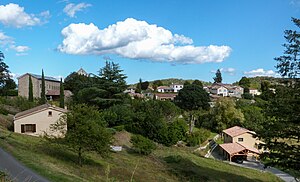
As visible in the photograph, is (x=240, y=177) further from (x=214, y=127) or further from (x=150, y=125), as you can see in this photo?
(x=214, y=127)

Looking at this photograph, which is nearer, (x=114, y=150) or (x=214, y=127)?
(x=114, y=150)

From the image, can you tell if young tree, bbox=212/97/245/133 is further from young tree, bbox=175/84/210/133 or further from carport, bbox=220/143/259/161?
carport, bbox=220/143/259/161

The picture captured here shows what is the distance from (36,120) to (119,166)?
533 inches

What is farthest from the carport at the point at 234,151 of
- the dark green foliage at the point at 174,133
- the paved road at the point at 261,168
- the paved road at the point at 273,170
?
the dark green foliage at the point at 174,133

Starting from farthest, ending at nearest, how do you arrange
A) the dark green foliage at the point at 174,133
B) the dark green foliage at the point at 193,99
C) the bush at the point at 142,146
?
the dark green foliage at the point at 193,99
the dark green foliage at the point at 174,133
the bush at the point at 142,146

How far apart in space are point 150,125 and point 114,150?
9888 mm

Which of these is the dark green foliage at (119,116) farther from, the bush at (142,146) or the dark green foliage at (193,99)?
the dark green foliage at (193,99)

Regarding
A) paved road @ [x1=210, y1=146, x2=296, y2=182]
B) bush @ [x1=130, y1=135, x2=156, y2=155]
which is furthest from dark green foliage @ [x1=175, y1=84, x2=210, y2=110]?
bush @ [x1=130, y1=135, x2=156, y2=155]

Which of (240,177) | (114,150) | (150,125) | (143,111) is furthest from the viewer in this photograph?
(143,111)

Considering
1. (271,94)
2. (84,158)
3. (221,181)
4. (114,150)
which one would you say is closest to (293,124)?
(271,94)

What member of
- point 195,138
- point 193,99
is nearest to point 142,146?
point 195,138

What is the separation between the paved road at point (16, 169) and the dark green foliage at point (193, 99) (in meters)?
52.2

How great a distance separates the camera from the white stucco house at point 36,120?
1331 inches

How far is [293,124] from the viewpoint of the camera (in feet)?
57.1
